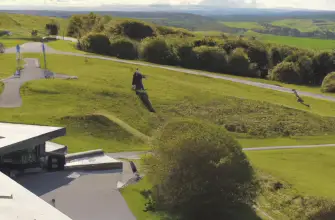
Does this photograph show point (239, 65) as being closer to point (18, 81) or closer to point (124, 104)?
point (124, 104)

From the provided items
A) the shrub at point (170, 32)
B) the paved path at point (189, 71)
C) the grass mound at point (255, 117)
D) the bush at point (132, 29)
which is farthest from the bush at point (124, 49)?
the grass mound at point (255, 117)

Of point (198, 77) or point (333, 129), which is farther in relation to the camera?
point (198, 77)

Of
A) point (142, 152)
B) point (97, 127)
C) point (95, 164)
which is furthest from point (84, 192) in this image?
point (97, 127)

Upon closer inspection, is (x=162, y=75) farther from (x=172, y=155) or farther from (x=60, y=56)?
(x=172, y=155)

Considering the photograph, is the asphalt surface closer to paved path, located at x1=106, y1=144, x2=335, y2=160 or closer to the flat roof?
the flat roof

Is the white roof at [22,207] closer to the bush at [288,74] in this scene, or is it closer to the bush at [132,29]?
the bush at [288,74]

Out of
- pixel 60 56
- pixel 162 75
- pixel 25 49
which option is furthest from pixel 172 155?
pixel 25 49
